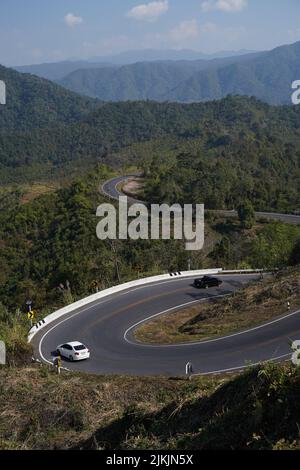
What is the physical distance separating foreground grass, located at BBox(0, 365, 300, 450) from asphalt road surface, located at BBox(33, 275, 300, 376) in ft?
9.63

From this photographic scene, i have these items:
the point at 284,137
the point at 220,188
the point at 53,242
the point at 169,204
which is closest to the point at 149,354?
the point at 53,242

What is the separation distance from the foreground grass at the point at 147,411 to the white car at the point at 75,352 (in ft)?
8.36

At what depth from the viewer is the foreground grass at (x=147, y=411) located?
32.7ft

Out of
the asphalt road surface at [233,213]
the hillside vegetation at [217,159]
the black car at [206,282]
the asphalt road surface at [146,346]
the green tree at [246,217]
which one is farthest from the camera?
the hillside vegetation at [217,159]

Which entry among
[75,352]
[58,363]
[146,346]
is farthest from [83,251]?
[58,363]

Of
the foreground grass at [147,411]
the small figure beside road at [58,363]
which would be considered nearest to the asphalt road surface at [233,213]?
the small figure beside road at [58,363]

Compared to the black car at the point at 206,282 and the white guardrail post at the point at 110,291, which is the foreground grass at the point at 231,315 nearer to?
the black car at the point at 206,282

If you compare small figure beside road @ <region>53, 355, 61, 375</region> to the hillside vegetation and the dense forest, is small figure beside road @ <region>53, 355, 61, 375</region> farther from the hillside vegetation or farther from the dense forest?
the hillside vegetation

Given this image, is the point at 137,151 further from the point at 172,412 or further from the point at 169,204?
the point at 172,412

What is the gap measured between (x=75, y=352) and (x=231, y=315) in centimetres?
799

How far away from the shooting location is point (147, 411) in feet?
43.8

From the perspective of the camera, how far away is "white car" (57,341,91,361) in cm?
2320

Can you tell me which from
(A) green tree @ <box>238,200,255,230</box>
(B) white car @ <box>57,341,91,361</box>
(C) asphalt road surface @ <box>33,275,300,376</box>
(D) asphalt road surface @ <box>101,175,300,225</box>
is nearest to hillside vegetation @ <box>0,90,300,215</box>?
(D) asphalt road surface @ <box>101,175,300,225</box>

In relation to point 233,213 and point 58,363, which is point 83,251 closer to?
point 233,213
